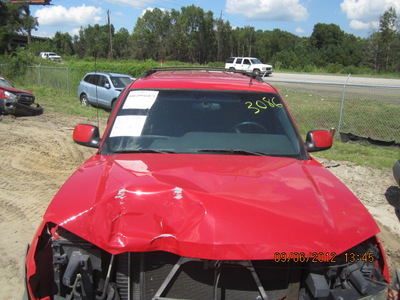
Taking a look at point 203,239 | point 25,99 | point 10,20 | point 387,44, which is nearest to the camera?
point 203,239

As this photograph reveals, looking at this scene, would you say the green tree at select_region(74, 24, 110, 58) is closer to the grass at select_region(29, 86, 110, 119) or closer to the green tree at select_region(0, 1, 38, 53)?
the green tree at select_region(0, 1, 38, 53)

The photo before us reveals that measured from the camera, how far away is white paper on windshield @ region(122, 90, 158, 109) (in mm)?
3389

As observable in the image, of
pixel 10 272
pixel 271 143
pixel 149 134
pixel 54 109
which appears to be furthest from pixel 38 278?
pixel 54 109

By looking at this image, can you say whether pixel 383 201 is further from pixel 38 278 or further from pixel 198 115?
pixel 38 278

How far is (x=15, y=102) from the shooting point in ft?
44.3

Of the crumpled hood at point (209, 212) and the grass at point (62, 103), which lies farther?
the grass at point (62, 103)

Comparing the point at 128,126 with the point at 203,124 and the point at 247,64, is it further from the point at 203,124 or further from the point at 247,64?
the point at 247,64

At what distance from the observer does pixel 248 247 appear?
1802 mm

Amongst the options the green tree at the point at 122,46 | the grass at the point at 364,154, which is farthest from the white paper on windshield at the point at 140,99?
the green tree at the point at 122,46

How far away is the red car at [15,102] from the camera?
1350 centimetres

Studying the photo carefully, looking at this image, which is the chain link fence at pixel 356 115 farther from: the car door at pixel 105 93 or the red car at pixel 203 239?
the red car at pixel 203 239

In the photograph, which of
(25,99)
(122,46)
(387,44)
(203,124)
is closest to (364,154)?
(203,124)

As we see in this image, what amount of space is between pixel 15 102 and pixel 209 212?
44.5 ft

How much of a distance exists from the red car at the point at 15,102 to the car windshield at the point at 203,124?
11.8 metres
